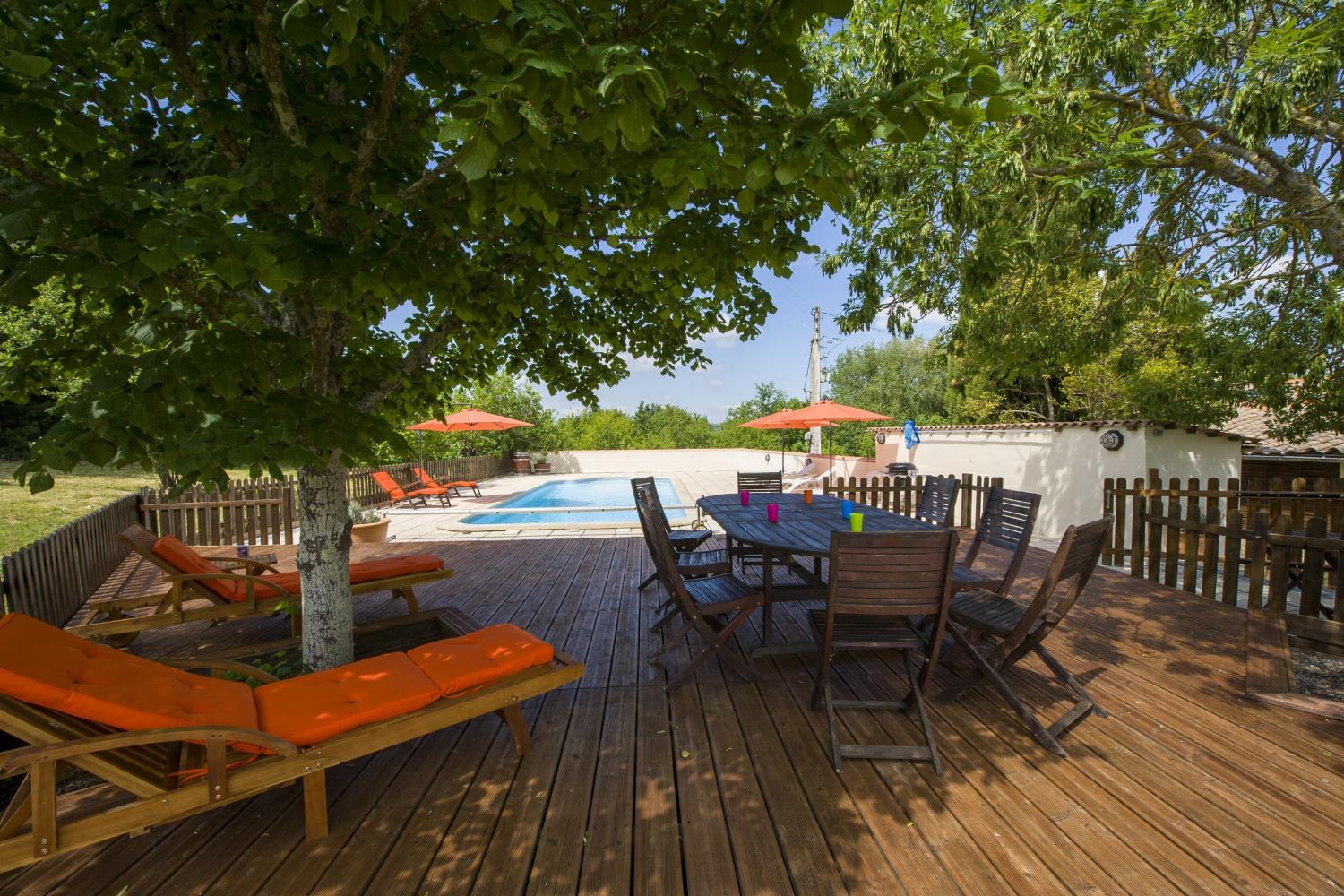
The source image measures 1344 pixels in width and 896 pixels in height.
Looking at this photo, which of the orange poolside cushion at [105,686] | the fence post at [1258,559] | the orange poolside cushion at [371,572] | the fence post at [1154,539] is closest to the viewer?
the orange poolside cushion at [105,686]

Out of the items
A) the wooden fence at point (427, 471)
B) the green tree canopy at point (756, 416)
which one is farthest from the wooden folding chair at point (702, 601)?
the green tree canopy at point (756, 416)

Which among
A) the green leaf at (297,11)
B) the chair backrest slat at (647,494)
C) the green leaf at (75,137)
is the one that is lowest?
the chair backrest slat at (647,494)


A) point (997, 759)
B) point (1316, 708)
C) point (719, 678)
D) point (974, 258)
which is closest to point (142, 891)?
point (719, 678)

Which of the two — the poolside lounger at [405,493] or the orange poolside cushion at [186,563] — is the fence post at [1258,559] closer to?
the orange poolside cushion at [186,563]

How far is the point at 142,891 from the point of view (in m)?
1.81

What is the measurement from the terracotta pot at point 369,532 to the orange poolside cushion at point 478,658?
6169 mm

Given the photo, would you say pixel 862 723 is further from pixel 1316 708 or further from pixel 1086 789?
pixel 1316 708

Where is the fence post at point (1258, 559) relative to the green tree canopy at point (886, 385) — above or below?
below

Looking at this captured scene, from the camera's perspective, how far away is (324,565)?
310 cm

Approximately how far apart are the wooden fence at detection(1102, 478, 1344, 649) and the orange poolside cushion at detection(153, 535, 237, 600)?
7031 mm

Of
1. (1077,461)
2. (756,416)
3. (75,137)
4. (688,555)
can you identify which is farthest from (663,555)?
(756,416)

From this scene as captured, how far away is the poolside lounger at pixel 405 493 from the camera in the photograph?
12344 mm

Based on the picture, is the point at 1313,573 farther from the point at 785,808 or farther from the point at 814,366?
the point at 814,366

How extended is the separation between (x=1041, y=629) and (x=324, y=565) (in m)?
3.67
